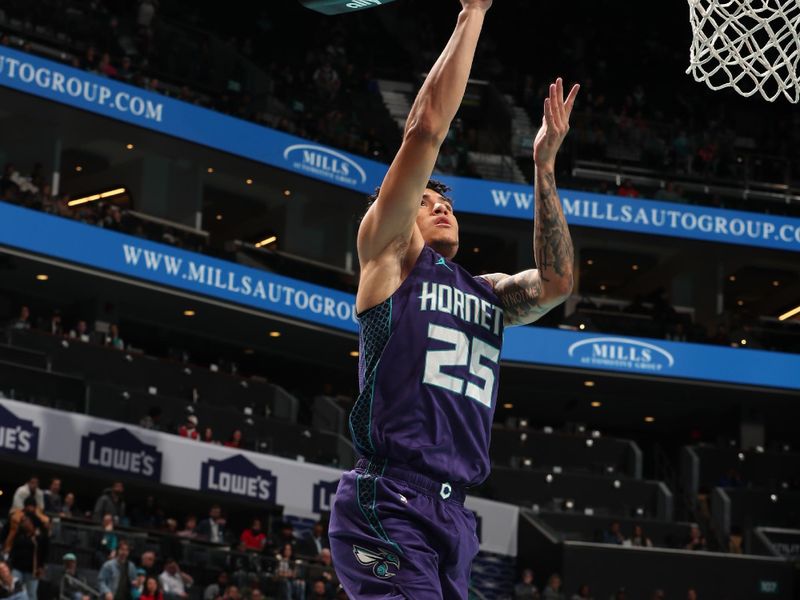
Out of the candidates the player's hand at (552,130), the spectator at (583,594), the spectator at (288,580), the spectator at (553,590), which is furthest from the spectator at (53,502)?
the player's hand at (552,130)

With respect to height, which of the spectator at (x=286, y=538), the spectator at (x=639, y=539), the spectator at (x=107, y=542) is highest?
the spectator at (x=639, y=539)

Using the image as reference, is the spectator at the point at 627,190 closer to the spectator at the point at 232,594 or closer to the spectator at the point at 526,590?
the spectator at the point at 526,590

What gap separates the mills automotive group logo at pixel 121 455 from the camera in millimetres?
21875

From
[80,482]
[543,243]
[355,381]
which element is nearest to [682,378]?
[355,381]

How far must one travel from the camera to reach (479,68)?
3562cm

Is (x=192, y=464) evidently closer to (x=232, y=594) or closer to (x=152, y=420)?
(x=152, y=420)

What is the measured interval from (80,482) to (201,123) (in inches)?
332

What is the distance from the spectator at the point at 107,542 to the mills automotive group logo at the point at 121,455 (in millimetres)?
3662

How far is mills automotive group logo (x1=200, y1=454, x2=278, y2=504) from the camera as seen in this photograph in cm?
2323

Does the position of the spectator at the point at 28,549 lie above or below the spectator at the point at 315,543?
below

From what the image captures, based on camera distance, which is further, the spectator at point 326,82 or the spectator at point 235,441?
the spectator at point 326,82

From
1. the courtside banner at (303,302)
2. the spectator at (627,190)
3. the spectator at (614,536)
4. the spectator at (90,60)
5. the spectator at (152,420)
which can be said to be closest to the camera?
the spectator at (152,420)

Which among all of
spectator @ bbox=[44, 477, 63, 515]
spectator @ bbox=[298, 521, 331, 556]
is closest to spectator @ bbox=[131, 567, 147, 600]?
spectator @ bbox=[44, 477, 63, 515]

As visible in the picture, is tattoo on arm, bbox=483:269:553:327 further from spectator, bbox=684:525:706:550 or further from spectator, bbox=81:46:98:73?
spectator, bbox=81:46:98:73
